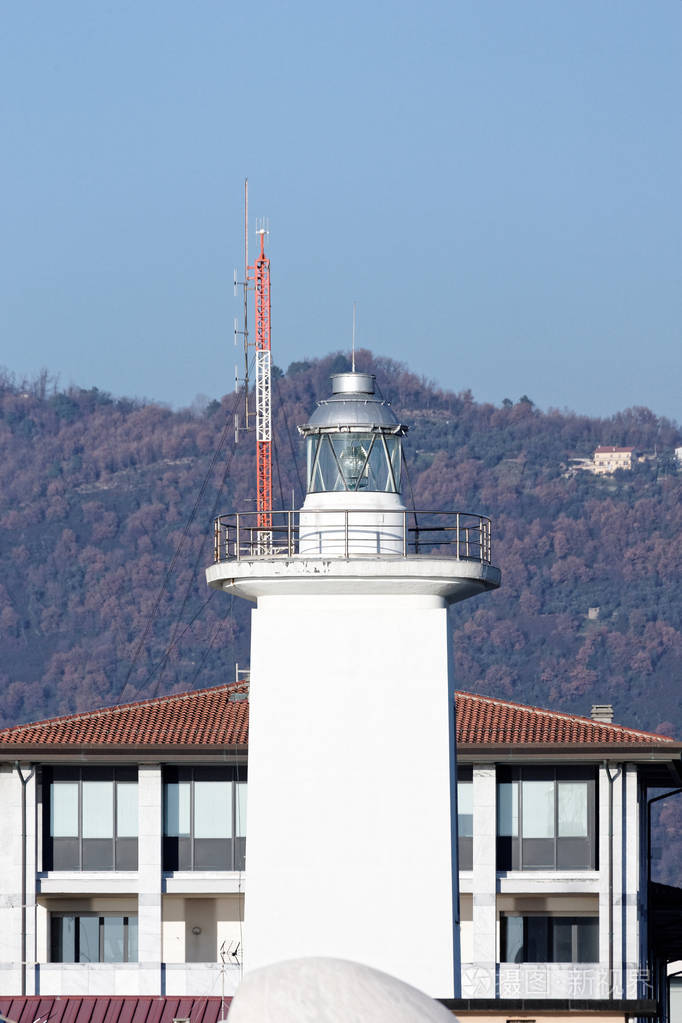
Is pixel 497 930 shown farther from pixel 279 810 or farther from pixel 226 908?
pixel 279 810

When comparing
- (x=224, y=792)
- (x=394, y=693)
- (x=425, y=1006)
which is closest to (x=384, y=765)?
(x=394, y=693)

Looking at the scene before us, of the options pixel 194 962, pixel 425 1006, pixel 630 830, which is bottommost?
pixel 194 962

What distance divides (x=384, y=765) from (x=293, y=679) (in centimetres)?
133

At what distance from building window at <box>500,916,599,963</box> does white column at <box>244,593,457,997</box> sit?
82.1 ft

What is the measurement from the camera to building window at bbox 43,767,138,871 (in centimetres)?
4634

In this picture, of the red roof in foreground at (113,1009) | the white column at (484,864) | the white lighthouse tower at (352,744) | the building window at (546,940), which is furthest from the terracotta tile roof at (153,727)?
the white lighthouse tower at (352,744)

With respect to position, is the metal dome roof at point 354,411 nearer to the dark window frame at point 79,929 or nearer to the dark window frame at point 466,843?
the dark window frame at point 466,843

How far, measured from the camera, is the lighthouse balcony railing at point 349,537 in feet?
74.5

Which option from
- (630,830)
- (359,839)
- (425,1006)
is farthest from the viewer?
(630,830)

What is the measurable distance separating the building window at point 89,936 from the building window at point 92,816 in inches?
69.5

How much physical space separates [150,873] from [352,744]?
2541 cm

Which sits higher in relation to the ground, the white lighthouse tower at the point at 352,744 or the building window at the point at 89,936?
the white lighthouse tower at the point at 352,744

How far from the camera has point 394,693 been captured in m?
21.9

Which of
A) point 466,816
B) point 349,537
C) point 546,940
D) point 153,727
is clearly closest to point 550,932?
point 546,940
